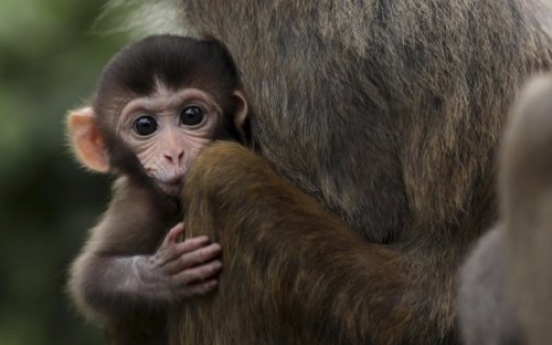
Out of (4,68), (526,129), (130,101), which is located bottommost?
(526,129)

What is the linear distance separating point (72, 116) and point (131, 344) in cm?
98

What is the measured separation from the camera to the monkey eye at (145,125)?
657cm

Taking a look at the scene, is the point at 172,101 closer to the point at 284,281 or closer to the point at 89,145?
the point at 89,145

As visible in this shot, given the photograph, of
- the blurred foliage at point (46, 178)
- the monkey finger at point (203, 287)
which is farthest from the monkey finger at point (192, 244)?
the blurred foliage at point (46, 178)

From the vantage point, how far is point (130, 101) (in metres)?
6.61

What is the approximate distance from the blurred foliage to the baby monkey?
105 inches

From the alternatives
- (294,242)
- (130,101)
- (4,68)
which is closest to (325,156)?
(294,242)

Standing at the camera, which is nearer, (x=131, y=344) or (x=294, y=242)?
(x=294, y=242)

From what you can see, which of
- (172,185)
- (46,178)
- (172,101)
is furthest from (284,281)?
(46,178)

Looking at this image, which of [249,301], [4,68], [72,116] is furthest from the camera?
[4,68]

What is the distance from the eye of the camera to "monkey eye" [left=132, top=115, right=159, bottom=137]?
657 centimetres

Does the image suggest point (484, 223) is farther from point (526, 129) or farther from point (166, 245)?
point (526, 129)

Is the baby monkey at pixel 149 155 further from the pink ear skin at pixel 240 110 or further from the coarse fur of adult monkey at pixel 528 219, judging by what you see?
the coarse fur of adult monkey at pixel 528 219

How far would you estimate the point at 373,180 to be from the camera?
20.8 feet
